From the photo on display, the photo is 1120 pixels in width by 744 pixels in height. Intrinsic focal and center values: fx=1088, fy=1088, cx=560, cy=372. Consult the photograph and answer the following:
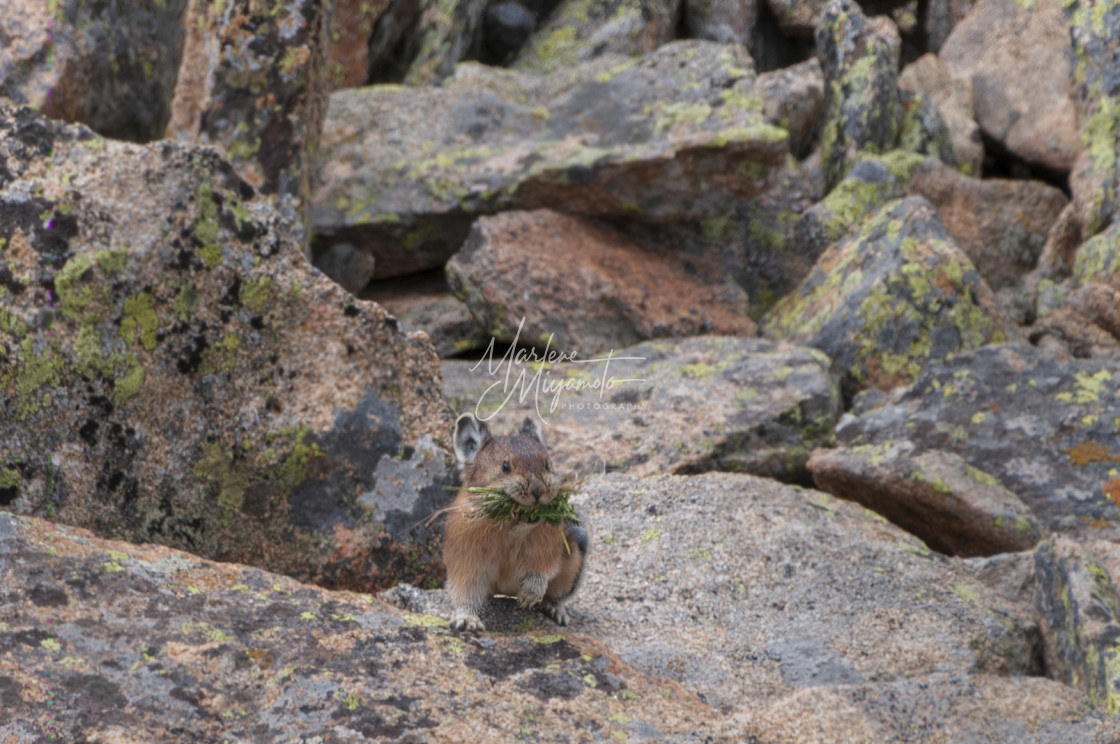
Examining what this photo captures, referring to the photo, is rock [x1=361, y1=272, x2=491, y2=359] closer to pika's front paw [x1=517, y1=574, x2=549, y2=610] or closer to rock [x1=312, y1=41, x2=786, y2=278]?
rock [x1=312, y1=41, x2=786, y2=278]

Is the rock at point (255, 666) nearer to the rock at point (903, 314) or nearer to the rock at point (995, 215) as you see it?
the rock at point (903, 314)

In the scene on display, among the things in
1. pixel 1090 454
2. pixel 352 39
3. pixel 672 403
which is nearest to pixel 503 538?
pixel 672 403

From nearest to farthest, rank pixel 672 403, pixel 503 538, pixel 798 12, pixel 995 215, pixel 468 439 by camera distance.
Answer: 1. pixel 503 538
2. pixel 468 439
3. pixel 672 403
4. pixel 995 215
5. pixel 798 12

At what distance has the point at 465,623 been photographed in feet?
15.5

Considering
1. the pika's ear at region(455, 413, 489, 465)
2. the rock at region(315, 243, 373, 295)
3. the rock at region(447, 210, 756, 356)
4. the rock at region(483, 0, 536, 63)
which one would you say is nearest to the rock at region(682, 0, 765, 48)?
the rock at region(483, 0, 536, 63)

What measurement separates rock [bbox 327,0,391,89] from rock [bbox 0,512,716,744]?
1002 cm

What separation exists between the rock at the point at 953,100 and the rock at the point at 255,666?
→ 1027 cm

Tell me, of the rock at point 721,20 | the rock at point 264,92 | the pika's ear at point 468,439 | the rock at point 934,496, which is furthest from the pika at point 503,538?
the rock at point 721,20

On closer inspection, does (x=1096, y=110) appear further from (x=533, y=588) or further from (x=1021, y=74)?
(x=533, y=588)

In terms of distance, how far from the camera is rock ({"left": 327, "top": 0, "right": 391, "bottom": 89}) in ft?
44.4

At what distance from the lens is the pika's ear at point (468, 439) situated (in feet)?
16.5

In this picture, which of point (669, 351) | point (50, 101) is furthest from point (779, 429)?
point (50, 101)

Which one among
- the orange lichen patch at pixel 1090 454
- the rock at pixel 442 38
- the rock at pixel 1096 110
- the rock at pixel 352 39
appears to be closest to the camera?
the orange lichen patch at pixel 1090 454

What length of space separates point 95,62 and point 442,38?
5.89 metres
